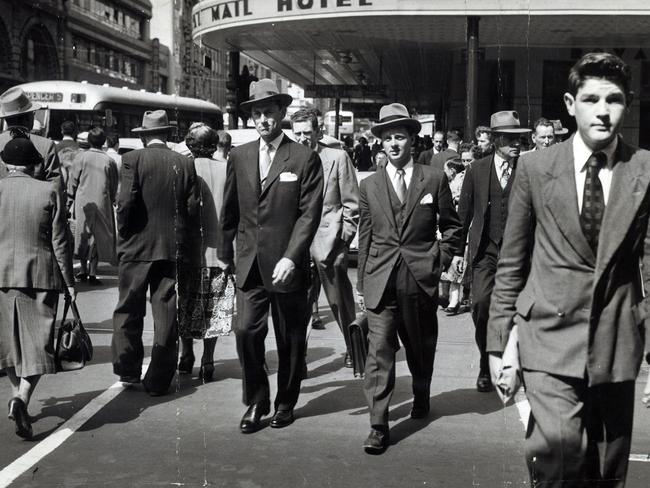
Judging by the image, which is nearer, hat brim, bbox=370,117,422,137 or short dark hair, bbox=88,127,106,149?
hat brim, bbox=370,117,422,137

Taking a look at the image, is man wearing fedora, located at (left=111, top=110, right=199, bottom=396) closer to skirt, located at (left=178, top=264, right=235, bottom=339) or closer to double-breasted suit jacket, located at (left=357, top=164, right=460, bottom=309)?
skirt, located at (left=178, top=264, right=235, bottom=339)

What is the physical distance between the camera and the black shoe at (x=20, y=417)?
533cm

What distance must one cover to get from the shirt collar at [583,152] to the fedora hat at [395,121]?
7.79ft

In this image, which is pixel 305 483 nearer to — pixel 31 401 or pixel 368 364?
pixel 368 364

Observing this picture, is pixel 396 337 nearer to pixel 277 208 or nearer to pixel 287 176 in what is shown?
pixel 277 208

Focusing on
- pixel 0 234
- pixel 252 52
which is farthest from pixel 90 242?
pixel 252 52

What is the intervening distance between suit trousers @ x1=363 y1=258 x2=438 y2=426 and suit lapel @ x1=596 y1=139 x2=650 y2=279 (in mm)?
2374

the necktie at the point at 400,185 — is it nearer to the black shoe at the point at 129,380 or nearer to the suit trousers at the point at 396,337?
the suit trousers at the point at 396,337

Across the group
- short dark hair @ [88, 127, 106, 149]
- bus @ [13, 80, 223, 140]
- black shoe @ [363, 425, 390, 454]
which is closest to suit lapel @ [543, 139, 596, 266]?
black shoe @ [363, 425, 390, 454]

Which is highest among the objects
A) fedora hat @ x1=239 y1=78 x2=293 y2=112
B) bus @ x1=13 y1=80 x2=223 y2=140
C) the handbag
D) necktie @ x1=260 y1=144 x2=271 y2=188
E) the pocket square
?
bus @ x1=13 y1=80 x2=223 y2=140

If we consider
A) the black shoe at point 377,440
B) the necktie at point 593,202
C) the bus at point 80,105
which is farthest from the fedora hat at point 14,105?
the bus at point 80,105

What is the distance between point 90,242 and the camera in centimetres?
1160

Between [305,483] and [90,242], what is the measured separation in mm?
7567

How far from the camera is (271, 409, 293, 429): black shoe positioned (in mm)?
5738
